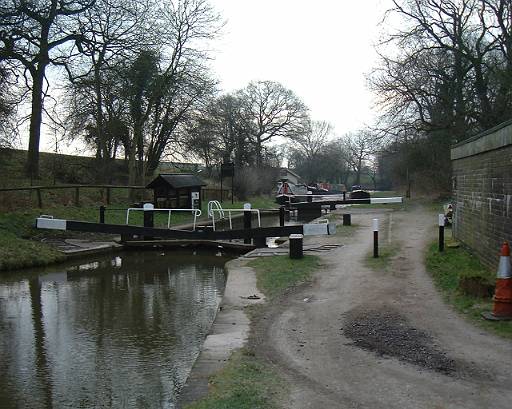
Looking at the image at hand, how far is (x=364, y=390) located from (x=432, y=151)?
31379mm

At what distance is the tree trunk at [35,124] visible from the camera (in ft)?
74.3

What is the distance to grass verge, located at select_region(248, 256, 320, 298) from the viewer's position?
10.1m

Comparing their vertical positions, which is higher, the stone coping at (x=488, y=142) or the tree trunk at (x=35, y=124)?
the tree trunk at (x=35, y=124)

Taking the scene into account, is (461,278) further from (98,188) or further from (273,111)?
(273,111)

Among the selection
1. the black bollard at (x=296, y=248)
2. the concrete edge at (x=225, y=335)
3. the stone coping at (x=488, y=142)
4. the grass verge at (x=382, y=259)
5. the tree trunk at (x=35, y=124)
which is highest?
the tree trunk at (x=35, y=124)

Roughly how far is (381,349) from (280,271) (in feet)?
18.0

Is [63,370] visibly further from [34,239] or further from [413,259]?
[34,239]

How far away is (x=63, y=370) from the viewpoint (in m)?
6.74

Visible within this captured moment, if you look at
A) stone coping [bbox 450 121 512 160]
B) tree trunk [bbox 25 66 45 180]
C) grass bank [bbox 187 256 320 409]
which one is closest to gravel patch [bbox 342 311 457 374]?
grass bank [bbox 187 256 320 409]

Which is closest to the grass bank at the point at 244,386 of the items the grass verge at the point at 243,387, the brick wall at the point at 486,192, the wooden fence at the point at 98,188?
the grass verge at the point at 243,387

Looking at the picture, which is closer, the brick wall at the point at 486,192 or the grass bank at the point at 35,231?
the brick wall at the point at 486,192

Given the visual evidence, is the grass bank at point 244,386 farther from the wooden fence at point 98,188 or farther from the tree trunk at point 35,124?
the tree trunk at point 35,124

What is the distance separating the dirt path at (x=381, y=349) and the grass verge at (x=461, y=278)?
213mm

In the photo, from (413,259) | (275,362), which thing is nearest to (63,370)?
(275,362)
